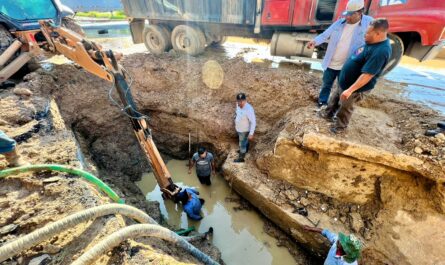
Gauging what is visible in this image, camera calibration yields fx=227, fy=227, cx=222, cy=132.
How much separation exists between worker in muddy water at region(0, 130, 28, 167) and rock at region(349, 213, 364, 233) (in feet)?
16.1

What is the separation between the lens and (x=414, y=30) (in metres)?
5.13

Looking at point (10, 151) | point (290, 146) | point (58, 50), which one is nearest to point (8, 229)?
point (10, 151)

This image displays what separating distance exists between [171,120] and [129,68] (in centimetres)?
207

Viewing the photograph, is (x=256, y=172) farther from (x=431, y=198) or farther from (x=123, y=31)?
(x=123, y=31)

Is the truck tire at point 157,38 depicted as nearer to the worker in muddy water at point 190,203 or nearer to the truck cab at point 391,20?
the truck cab at point 391,20

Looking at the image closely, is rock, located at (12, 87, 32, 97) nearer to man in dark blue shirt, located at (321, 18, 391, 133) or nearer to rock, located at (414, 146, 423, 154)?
man in dark blue shirt, located at (321, 18, 391, 133)

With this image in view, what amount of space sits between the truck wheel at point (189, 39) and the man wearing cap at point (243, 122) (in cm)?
419

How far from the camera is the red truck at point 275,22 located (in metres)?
5.08

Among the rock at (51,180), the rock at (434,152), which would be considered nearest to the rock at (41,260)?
the rock at (51,180)

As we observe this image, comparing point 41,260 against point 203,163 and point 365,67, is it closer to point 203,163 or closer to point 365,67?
point 203,163

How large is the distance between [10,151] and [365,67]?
4541 millimetres

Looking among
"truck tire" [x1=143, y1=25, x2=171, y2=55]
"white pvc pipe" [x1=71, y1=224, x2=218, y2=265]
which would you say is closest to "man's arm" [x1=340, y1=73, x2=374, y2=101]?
"white pvc pipe" [x1=71, y1=224, x2=218, y2=265]

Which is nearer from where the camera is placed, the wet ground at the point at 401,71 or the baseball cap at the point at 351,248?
the baseball cap at the point at 351,248

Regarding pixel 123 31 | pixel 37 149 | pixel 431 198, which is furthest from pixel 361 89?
pixel 123 31
